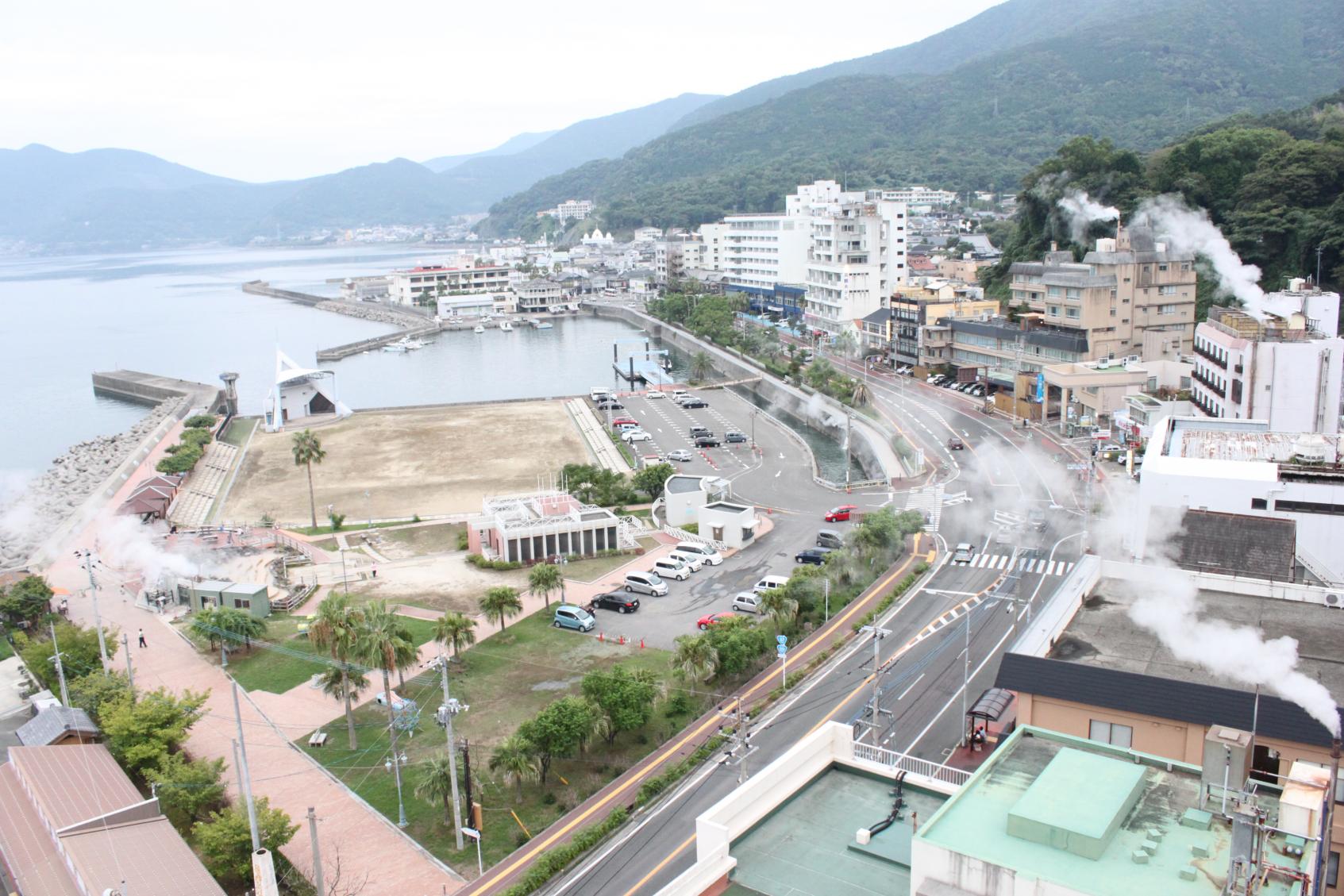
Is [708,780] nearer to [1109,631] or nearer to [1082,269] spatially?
[1109,631]

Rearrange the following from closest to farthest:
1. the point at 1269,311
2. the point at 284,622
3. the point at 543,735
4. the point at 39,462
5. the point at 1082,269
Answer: the point at 543,735 < the point at 284,622 < the point at 1269,311 < the point at 1082,269 < the point at 39,462

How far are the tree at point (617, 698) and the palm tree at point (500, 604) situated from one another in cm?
568

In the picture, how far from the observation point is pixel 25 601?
86.2 ft

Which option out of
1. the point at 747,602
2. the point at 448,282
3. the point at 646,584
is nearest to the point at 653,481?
the point at 646,584

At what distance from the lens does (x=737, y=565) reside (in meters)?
30.1

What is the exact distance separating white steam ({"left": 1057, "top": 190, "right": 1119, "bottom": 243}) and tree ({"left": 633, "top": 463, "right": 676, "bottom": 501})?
1364 inches

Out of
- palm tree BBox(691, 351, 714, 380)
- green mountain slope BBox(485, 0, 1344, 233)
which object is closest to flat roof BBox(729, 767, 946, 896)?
palm tree BBox(691, 351, 714, 380)

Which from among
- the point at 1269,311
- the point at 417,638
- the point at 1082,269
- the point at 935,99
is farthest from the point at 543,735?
the point at 935,99

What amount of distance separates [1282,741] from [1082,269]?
38086 mm

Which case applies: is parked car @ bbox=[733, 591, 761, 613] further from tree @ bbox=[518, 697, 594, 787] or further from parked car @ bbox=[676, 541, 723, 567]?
tree @ bbox=[518, 697, 594, 787]

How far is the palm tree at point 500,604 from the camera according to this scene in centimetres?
2472

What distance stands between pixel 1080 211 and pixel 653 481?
1419 inches

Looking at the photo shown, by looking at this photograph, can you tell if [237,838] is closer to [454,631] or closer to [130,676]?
[454,631]

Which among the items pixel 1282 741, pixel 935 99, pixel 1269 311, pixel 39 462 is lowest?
pixel 39 462
